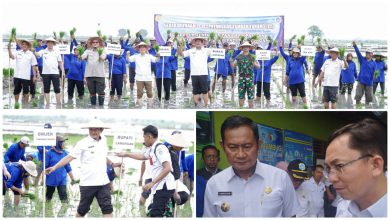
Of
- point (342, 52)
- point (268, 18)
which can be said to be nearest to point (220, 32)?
point (268, 18)

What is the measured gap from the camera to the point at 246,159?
417 inches

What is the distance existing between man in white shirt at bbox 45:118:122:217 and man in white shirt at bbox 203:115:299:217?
4.65ft

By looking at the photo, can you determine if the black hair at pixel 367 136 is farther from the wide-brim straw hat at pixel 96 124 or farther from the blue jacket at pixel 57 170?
the blue jacket at pixel 57 170

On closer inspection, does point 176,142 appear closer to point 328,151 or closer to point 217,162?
point 217,162

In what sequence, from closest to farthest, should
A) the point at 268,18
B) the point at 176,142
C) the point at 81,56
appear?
the point at 176,142 < the point at 81,56 < the point at 268,18

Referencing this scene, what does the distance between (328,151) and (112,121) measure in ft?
9.29

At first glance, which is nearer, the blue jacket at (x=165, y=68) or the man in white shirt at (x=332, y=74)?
the man in white shirt at (x=332, y=74)

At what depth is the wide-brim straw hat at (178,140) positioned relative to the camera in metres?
10.2

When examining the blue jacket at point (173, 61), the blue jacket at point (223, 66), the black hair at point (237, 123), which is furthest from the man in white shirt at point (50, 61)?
the black hair at point (237, 123)

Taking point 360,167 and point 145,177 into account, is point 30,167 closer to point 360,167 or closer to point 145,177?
point 145,177

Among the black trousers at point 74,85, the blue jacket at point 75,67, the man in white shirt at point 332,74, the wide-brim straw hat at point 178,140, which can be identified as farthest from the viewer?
the black trousers at point 74,85

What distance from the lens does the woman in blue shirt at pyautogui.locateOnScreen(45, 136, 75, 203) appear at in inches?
→ 419

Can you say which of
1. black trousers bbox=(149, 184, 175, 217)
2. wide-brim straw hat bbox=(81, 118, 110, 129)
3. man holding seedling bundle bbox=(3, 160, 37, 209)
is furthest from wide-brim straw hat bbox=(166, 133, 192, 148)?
man holding seedling bundle bbox=(3, 160, 37, 209)

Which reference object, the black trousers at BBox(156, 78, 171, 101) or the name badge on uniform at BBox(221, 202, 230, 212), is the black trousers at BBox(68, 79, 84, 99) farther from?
the name badge on uniform at BBox(221, 202, 230, 212)
